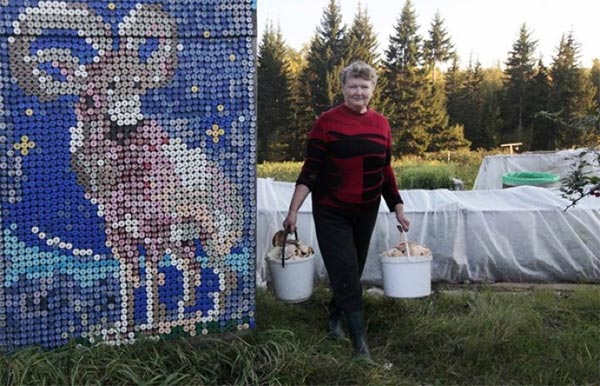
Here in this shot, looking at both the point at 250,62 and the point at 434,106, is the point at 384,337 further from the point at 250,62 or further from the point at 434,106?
the point at 434,106

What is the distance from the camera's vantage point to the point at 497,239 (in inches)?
198

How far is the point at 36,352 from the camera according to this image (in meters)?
2.72

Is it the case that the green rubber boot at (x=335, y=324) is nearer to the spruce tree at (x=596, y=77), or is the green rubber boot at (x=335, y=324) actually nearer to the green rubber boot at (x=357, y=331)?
the green rubber boot at (x=357, y=331)

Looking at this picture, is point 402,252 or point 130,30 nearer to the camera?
point 130,30

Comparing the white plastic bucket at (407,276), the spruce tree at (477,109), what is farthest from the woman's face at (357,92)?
the spruce tree at (477,109)

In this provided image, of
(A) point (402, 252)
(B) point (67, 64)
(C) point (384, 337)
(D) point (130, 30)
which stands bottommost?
(C) point (384, 337)

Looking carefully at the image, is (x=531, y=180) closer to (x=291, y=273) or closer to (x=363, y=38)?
(x=291, y=273)

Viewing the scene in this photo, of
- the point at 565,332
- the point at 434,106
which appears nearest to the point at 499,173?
the point at 565,332

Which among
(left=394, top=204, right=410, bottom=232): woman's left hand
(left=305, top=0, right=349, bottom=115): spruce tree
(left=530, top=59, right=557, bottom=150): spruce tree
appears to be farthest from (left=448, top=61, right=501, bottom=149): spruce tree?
(left=394, top=204, right=410, bottom=232): woman's left hand

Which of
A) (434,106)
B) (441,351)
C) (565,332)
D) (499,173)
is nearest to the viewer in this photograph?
(441,351)

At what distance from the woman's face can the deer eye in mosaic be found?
1.64 feet

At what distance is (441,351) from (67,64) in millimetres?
2355

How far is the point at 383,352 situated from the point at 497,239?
2.20 m

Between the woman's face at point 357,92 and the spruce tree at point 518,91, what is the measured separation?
30.7 metres
